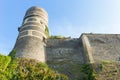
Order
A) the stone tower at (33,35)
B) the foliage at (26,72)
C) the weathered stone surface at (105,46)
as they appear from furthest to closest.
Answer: the weathered stone surface at (105,46)
the stone tower at (33,35)
the foliage at (26,72)

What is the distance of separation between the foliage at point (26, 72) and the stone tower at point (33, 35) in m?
2.01

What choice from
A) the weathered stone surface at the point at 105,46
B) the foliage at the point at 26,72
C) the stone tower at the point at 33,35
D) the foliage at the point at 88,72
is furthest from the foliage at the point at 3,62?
the weathered stone surface at the point at 105,46

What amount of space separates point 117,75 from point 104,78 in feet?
3.31

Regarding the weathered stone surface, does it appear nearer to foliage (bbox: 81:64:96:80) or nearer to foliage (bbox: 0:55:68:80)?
foliage (bbox: 81:64:96:80)

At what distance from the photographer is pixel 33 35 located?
24938 mm

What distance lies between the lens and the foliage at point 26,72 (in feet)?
55.4

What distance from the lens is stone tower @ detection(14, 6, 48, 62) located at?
22.2m

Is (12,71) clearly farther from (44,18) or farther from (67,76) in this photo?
(44,18)

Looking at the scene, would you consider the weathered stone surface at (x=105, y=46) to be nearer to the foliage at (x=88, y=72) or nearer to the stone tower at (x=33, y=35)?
the foliage at (x=88, y=72)

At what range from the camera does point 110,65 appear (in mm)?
19281

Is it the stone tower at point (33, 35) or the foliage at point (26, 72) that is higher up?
the stone tower at point (33, 35)

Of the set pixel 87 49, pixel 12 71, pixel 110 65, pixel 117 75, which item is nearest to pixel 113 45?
pixel 87 49

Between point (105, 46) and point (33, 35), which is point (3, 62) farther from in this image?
point (105, 46)

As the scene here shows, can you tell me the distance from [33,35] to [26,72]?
7.16 metres
